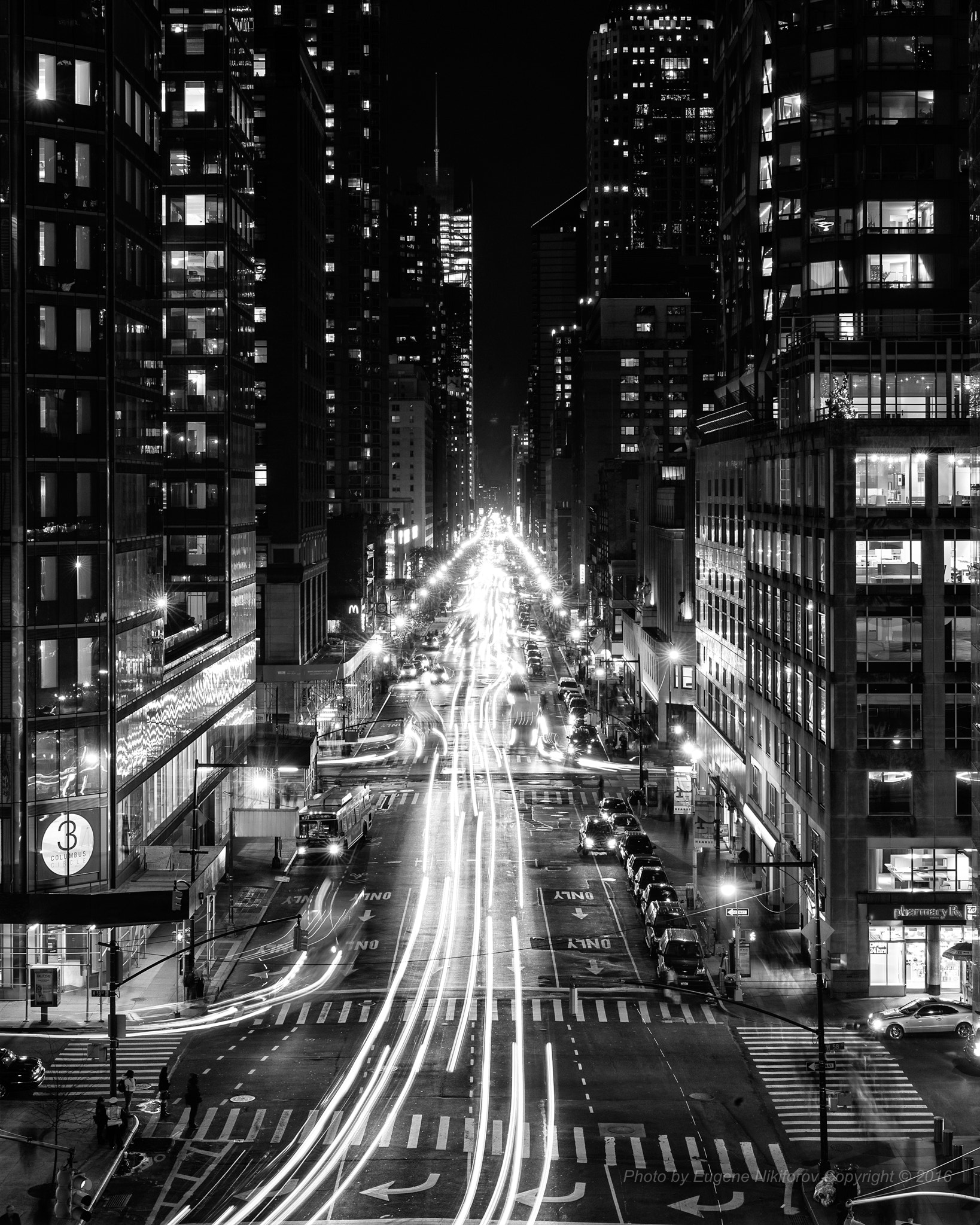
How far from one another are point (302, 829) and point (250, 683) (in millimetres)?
15976

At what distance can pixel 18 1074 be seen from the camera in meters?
42.9

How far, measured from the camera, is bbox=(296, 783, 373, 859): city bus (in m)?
74.2

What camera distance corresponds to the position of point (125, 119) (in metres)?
57.9

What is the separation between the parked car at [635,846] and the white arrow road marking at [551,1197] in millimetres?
35719

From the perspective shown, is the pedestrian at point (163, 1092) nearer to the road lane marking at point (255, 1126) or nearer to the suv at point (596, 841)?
the road lane marking at point (255, 1126)

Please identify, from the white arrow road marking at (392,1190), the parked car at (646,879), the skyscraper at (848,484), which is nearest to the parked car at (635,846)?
the parked car at (646,879)

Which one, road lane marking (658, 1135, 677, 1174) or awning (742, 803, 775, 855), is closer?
road lane marking (658, 1135, 677, 1174)

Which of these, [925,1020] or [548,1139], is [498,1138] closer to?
[548,1139]

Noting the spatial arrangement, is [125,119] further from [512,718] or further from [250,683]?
[512,718]

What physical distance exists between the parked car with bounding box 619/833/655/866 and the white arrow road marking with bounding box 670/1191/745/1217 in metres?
35.5

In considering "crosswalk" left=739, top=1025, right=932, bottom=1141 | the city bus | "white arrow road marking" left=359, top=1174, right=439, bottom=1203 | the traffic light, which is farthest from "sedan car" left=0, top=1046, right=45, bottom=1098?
the city bus

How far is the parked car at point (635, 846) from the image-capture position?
71.1m

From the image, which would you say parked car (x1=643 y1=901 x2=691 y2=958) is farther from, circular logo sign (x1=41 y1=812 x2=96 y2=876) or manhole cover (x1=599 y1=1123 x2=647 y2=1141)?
circular logo sign (x1=41 y1=812 x2=96 y2=876)

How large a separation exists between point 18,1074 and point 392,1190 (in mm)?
13483
